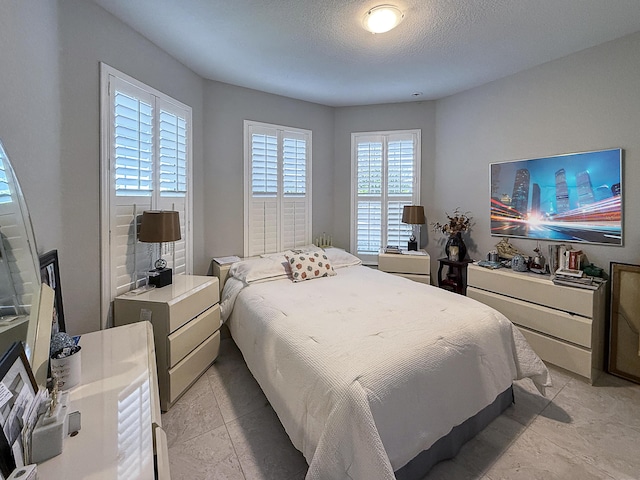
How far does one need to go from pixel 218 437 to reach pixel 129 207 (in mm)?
1776

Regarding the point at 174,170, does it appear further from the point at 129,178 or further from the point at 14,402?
the point at 14,402

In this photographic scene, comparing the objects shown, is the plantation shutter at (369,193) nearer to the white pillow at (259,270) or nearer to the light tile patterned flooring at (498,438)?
the white pillow at (259,270)

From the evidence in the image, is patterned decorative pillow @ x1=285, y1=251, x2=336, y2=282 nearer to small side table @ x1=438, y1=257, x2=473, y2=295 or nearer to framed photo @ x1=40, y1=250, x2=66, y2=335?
small side table @ x1=438, y1=257, x2=473, y2=295

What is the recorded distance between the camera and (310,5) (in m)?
2.00

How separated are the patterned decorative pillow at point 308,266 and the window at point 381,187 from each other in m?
1.18

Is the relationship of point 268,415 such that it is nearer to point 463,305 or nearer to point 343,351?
point 343,351

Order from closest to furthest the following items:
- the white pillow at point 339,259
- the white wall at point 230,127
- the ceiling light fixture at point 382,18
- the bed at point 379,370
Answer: the bed at point 379,370 → the white wall at point 230,127 → the ceiling light fixture at point 382,18 → the white pillow at point 339,259

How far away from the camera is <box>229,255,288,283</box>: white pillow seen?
2.86m

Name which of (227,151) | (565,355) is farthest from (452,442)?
(227,151)

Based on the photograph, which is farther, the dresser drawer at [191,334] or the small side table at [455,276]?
the small side table at [455,276]

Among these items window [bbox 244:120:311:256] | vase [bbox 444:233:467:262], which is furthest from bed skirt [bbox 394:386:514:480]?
window [bbox 244:120:311:256]

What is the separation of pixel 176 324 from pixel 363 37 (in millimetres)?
2654

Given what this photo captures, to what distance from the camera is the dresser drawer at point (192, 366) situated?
2.07 m

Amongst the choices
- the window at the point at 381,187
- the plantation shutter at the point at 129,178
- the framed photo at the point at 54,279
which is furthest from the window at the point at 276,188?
the framed photo at the point at 54,279
